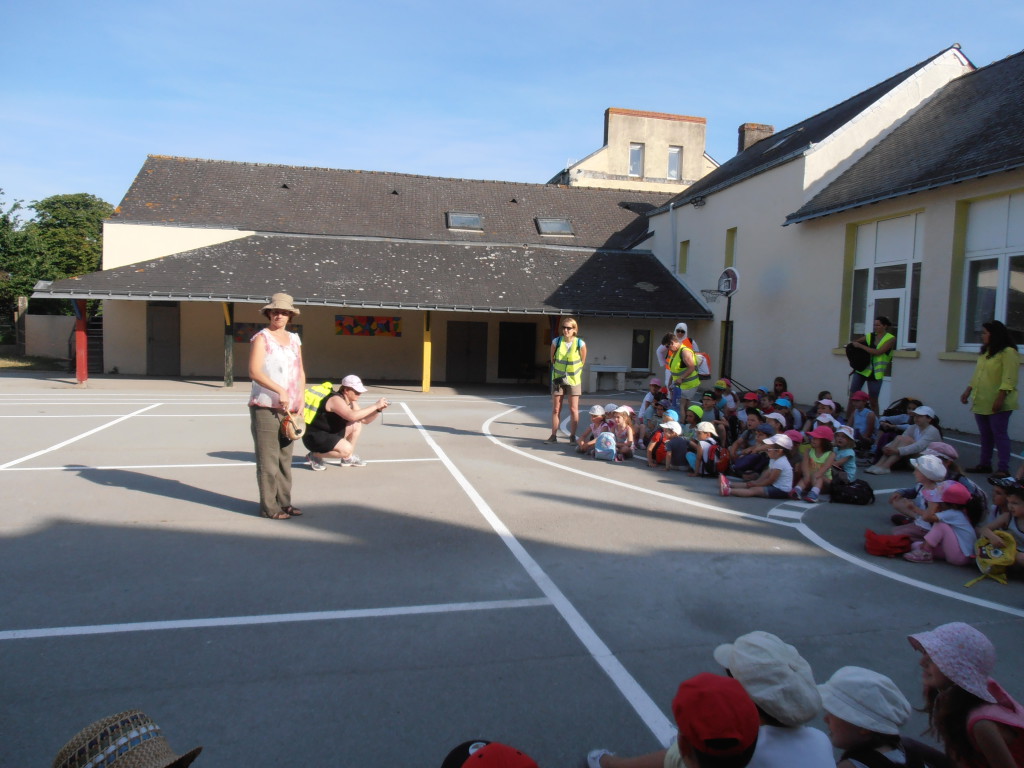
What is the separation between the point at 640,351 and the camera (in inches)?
893

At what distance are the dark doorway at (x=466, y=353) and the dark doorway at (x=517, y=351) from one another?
60 cm

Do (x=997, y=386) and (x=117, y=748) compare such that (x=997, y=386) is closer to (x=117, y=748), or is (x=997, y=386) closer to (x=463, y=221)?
(x=117, y=748)

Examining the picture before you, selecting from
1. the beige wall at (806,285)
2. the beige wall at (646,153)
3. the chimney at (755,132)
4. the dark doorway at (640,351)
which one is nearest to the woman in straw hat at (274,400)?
the beige wall at (806,285)

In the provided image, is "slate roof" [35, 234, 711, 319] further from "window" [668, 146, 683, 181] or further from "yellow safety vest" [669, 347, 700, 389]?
"window" [668, 146, 683, 181]

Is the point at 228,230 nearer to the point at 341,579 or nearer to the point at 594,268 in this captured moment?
the point at 594,268

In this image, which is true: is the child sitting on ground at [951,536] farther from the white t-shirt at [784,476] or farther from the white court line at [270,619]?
the white court line at [270,619]

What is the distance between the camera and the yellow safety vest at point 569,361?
422 inches

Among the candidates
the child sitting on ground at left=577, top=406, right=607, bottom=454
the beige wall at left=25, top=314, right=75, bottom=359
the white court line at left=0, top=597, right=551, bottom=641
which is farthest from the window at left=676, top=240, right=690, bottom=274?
the beige wall at left=25, top=314, right=75, bottom=359

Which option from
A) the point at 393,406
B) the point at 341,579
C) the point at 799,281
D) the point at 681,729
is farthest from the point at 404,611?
the point at 799,281

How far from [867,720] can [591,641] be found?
73.6 inches

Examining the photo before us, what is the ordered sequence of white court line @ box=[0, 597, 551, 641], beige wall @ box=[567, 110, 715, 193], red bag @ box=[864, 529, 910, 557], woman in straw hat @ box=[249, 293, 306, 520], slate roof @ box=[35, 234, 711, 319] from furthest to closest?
1. beige wall @ box=[567, 110, 715, 193]
2. slate roof @ box=[35, 234, 711, 319]
3. woman in straw hat @ box=[249, 293, 306, 520]
4. red bag @ box=[864, 529, 910, 557]
5. white court line @ box=[0, 597, 551, 641]

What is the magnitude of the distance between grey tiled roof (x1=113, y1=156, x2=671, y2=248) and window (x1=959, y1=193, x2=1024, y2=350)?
1489 centimetres

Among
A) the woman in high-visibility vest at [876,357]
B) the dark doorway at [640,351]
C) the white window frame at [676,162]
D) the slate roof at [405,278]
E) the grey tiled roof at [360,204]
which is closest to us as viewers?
the woman in high-visibility vest at [876,357]

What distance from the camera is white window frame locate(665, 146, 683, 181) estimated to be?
3753 centimetres
